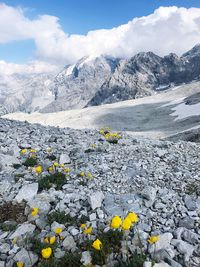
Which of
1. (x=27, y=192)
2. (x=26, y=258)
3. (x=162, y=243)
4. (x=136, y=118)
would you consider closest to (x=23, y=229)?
(x=26, y=258)

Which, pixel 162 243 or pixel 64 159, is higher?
pixel 64 159

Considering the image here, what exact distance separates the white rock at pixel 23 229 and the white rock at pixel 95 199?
1613 millimetres

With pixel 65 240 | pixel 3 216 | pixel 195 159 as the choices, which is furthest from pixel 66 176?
pixel 195 159

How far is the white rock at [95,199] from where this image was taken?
8711mm

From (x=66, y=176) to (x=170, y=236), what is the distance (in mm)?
4420

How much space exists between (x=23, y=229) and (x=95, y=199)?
2.01m

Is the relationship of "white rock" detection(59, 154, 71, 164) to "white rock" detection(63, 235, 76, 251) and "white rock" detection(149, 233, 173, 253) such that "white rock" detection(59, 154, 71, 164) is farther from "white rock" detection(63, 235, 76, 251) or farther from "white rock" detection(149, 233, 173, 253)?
"white rock" detection(149, 233, 173, 253)

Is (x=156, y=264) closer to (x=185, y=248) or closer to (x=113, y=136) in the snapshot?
(x=185, y=248)

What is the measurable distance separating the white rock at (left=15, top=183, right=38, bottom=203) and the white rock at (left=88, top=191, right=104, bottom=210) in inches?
72.2

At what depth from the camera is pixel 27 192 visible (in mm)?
9648

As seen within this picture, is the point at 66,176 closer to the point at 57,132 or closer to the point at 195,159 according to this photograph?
the point at 195,159

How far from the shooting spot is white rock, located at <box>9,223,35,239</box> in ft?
25.7

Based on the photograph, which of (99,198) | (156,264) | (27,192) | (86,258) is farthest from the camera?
(27,192)

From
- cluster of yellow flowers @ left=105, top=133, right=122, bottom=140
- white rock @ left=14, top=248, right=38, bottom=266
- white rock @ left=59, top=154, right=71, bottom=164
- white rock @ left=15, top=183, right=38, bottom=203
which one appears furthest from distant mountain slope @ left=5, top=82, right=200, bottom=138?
white rock @ left=14, top=248, right=38, bottom=266
